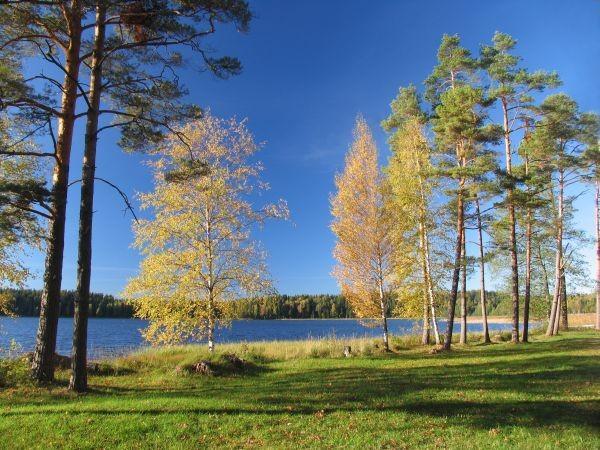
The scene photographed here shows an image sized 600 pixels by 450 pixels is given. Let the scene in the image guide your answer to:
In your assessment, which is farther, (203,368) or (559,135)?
(559,135)

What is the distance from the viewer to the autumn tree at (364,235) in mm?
20453

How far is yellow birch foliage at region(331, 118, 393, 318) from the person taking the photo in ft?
67.2

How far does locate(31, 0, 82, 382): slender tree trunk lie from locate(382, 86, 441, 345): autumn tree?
13.7 meters

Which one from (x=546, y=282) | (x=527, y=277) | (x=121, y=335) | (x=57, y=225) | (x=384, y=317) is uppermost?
(x=57, y=225)

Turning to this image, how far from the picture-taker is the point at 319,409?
27.8 feet

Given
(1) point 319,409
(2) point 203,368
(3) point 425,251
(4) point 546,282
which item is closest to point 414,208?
(3) point 425,251

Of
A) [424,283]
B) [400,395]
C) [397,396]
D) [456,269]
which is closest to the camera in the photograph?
[397,396]

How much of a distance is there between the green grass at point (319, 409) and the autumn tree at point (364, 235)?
265 inches

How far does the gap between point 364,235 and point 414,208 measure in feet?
9.23

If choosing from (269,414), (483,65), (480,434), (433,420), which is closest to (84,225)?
(269,414)

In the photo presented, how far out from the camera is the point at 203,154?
59.3 feet

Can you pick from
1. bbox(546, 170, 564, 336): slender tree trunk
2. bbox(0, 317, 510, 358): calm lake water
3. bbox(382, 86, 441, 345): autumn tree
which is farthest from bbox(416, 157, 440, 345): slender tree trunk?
bbox(546, 170, 564, 336): slender tree trunk

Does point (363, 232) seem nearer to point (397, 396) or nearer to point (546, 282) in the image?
point (397, 396)

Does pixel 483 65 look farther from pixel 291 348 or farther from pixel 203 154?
pixel 291 348
